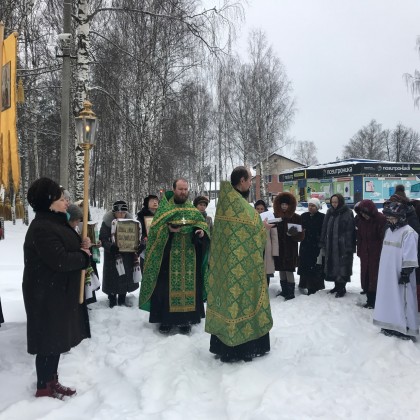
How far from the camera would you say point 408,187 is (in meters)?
28.1

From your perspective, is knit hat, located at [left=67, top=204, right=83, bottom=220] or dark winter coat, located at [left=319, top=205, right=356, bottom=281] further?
dark winter coat, located at [left=319, top=205, right=356, bottom=281]

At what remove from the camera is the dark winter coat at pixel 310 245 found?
7.18 meters

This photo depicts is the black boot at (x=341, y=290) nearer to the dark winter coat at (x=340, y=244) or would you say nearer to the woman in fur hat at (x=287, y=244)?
the dark winter coat at (x=340, y=244)

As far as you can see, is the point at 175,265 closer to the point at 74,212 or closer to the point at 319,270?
the point at 74,212

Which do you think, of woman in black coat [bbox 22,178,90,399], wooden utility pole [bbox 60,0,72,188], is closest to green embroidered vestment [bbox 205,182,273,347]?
woman in black coat [bbox 22,178,90,399]

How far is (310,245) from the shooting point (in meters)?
7.20

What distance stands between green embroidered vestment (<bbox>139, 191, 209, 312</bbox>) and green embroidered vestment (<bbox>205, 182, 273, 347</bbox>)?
0.84 m

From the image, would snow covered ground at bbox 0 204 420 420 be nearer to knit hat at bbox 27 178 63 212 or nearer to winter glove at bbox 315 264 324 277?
winter glove at bbox 315 264 324 277

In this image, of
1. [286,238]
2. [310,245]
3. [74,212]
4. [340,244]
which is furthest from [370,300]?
[74,212]

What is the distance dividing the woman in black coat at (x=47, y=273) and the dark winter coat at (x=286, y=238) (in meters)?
4.12

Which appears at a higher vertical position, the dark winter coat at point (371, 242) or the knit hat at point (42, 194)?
the knit hat at point (42, 194)

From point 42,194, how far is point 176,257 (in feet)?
6.95

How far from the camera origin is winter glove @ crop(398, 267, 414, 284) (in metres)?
4.89

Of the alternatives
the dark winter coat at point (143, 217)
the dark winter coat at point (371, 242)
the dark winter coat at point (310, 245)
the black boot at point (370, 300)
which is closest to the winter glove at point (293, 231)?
the dark winter coat at point (310, 245)
